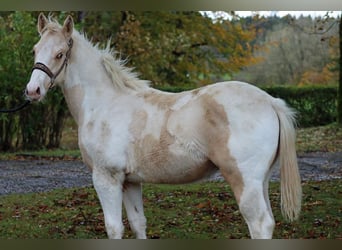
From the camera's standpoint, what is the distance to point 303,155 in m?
5.43

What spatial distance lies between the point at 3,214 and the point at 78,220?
70 cm

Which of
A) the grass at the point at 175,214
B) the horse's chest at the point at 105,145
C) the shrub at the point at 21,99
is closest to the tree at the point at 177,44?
the shrub at the point at 21,99

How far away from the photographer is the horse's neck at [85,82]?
330 centimetres

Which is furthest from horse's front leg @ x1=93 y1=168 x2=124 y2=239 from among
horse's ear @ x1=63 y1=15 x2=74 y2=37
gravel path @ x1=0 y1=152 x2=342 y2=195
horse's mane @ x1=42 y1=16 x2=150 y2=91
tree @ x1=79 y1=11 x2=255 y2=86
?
tree @ x1=79 y1=11 x2=255 y2=86

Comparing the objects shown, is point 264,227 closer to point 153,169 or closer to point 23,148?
point 153,169

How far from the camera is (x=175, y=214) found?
177 inches

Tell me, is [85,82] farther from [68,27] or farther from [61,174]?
[61,174]

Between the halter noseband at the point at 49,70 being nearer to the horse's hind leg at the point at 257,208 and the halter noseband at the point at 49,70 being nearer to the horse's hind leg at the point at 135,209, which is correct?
the horse's hind leg at the point at 135,209

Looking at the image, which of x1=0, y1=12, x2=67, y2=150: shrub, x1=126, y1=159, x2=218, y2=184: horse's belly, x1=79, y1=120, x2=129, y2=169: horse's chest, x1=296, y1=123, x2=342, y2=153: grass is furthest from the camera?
x1=0, y1=12, x2=67, y2=150: shrub

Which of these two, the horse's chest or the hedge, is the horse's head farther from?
the hedge

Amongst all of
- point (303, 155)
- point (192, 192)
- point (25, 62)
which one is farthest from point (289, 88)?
point (25, 62)

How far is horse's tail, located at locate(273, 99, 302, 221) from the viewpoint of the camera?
9.39 feet

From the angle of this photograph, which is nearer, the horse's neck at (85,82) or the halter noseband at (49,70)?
the halter noseband at (49,70)

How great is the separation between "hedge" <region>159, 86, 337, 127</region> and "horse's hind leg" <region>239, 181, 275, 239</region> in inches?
146
